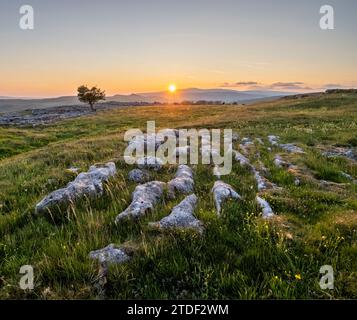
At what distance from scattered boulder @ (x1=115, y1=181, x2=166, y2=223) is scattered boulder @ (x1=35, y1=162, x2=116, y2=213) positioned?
1362 mm

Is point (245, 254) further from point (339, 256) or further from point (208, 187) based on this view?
point (208, 187)

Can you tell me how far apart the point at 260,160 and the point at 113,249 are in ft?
31.8

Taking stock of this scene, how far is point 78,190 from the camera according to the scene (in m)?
8.44

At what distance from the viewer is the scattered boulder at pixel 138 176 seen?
10.2 meters

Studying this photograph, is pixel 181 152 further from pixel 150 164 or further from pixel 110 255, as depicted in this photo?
pixel 110 255

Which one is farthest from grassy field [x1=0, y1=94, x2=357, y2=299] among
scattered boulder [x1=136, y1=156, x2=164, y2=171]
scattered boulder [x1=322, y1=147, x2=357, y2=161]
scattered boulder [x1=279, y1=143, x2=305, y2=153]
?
scattered boulder [x1=279, y1=143, x2=305, y2=153]

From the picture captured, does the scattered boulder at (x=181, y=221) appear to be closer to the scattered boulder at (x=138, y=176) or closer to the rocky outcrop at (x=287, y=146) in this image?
the scattered boulder at (x=138, y=176)

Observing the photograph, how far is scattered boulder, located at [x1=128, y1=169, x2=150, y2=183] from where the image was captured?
1022 centimetres

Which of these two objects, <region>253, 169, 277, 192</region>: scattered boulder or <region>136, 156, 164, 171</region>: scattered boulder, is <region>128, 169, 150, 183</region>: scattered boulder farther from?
<region>253, 169, 277, 192</region>: scattered boulder

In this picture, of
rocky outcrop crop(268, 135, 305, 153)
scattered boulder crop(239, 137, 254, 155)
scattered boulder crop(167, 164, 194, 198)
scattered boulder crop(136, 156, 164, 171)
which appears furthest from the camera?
scattered boulder crop(239, 137, 254, 155)

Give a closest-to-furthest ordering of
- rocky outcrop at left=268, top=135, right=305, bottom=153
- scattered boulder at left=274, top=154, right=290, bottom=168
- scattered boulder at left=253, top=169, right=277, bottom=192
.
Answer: scattered boulder at left=253, top=169, right=277, bottom=192 < scattered boulder at left=274, top=154, right=290, bottom=168 < rocky outcrop at left=268, top=135, right=305, bottom=153

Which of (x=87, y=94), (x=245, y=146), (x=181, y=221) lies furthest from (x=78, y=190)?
(x=87, y=94)
